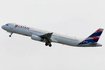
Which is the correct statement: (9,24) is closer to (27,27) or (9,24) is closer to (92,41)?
(27,27)

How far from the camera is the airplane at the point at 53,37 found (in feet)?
191

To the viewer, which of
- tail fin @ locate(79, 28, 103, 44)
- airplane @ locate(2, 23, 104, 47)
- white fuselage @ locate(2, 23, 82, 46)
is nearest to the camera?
tail fin @ locate(79, 28, 103, 44)

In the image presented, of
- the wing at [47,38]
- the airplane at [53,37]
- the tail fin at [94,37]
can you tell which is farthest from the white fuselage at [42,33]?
the tail fin at [94,37]

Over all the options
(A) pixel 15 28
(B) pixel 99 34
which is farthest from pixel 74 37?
(A) pixel 15 28

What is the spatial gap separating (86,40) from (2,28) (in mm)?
26799

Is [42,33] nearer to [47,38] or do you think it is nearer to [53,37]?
[47,38]

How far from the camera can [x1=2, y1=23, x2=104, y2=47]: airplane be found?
58344mm

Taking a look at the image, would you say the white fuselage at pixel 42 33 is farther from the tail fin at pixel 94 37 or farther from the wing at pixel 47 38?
the tail fin at pixel 94 37

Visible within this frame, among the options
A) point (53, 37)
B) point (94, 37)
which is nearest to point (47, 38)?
point (53, 37)

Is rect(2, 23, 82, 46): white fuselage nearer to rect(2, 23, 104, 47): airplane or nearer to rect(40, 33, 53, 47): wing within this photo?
rect(2, 23, 104, 47): airplane

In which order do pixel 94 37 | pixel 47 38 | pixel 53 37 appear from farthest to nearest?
pixel 53 37 < pixel 47 38 < pixel 94 37

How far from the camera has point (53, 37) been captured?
60.7 metres

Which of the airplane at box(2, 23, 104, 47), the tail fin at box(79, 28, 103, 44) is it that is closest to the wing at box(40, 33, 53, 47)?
the airplane at box(2, 23, 104, 47)

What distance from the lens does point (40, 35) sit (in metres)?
59.7
